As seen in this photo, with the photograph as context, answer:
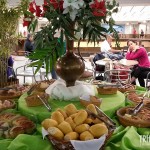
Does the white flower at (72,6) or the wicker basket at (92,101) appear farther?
the wicker basket at (92,101)

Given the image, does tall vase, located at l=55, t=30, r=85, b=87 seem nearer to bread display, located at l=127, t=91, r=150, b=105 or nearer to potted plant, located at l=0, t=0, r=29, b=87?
bread display, located at l=127, t=91, r=150, b=105

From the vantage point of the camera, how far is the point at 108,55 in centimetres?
687

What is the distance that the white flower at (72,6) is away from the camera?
1743 mm

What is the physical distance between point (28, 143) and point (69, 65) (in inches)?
30.7

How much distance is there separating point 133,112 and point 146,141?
341 mm

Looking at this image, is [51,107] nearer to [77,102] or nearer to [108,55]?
[77,102]

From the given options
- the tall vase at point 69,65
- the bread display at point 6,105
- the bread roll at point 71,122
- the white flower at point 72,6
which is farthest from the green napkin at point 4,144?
the white flower at point 72,6

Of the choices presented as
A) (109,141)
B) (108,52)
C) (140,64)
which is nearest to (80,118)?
(109,141)

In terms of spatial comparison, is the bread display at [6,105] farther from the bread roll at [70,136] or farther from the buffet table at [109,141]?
the bread roll at [70,136]

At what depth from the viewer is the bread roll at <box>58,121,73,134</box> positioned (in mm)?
1374

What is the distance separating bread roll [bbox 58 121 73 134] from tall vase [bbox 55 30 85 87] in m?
0.75

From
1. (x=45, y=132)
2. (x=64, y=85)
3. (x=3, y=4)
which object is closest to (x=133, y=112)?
(x=64, y=85)

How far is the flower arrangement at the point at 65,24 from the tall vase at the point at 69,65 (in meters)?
0.26

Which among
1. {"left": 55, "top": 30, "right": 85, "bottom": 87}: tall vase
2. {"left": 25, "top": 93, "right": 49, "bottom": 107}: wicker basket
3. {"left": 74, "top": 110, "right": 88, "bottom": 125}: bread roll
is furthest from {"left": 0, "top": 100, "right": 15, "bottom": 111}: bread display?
{"left": 74, "top": 110, "right": 88, "bottom": 125}: bread roll
